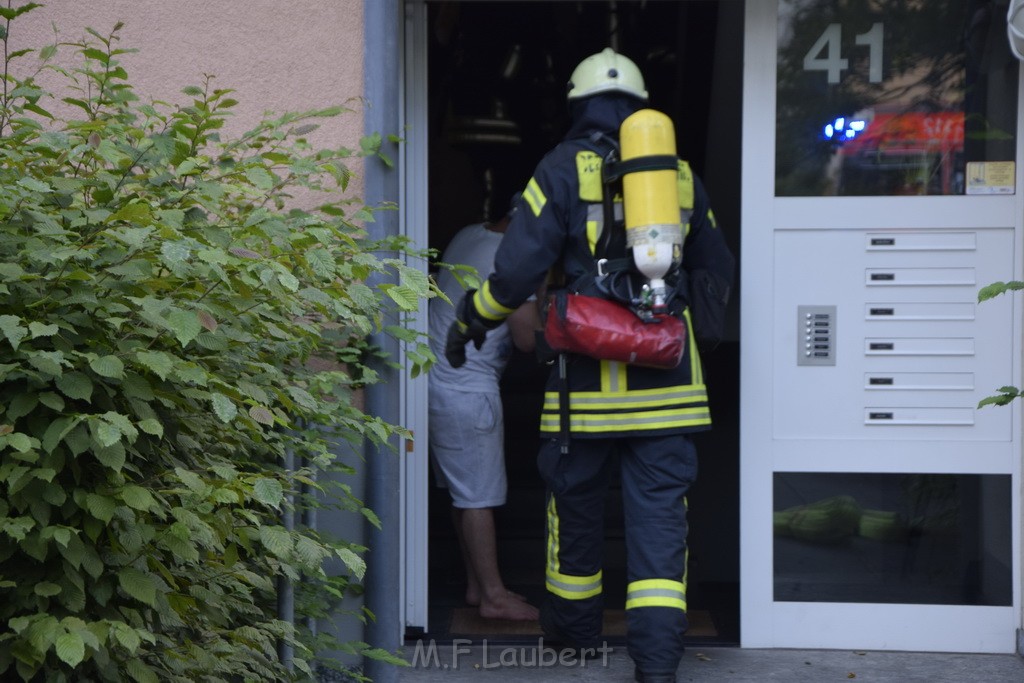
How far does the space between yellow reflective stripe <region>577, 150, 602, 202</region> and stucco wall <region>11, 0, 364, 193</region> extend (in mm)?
780

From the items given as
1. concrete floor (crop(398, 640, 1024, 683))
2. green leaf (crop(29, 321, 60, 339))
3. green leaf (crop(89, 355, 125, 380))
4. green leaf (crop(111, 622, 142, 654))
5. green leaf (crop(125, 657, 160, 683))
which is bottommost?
concrete floor (crop(398, 640, 1024, 683))

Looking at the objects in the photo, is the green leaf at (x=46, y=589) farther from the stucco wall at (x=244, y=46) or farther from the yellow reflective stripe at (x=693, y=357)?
the yellow reflective stripe at (x=693, y=357)

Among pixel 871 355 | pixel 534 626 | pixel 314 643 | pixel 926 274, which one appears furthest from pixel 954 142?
pixel 314 643

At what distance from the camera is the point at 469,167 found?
7527 mm

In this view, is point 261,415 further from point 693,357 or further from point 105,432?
point 693,357

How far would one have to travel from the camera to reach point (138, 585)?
7.68 feet

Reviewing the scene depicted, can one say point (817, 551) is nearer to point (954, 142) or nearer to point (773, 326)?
point (773, 326)

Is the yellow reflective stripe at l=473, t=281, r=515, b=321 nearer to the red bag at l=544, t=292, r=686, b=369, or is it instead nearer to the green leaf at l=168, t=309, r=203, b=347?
the red bag at l=544, t=292, r=686, b=369

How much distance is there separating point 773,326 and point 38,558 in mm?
3022

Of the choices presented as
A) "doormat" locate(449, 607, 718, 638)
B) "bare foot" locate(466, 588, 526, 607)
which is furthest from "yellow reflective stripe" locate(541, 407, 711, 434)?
"bare foot" locate(466, 588, 526, 607)

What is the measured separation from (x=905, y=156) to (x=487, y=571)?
2312 millimetres

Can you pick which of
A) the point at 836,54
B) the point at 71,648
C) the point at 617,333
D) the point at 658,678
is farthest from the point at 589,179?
the point at 71,648

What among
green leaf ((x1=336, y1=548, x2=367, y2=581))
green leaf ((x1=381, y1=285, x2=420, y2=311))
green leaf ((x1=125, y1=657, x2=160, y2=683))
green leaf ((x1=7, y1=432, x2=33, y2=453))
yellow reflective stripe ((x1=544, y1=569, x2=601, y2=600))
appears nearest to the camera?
green leaf ((x1=7, y1=432, x2=33, y2=453))

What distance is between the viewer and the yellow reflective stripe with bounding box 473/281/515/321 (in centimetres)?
427
